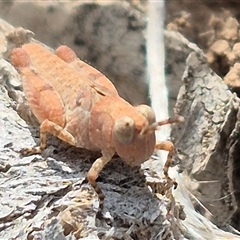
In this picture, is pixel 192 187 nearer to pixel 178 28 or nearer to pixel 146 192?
pixel 146 192

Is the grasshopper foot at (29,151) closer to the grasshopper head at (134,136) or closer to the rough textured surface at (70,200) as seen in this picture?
the rough textured surface at (70,200)

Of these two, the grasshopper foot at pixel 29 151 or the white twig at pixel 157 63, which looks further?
the white twig at pixel 157 63

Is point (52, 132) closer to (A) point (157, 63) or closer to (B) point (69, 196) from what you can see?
(B) point (69, 196)

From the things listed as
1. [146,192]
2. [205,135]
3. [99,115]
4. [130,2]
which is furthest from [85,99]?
[130,2]

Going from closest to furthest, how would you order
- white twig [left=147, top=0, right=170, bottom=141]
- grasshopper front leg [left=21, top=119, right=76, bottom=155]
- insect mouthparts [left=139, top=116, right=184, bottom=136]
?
1. insect mouthparts [left=139, top=116, right=184, bottom=136]
2. grasshopper front leg [left=21, top=119, right=76, bottom=155]
3. white twig [left=147, top=0, right=170, bottom=141]

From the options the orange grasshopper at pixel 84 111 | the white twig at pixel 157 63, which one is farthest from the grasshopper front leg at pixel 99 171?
the white twig at pixel 157 63

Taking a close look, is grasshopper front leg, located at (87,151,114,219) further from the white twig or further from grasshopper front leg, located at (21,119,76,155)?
the white twig

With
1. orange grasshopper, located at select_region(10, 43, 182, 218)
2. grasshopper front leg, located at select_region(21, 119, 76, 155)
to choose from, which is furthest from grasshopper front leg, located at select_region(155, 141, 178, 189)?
grasshopper front leg, located at select_region(21, 119, 76, 155)
